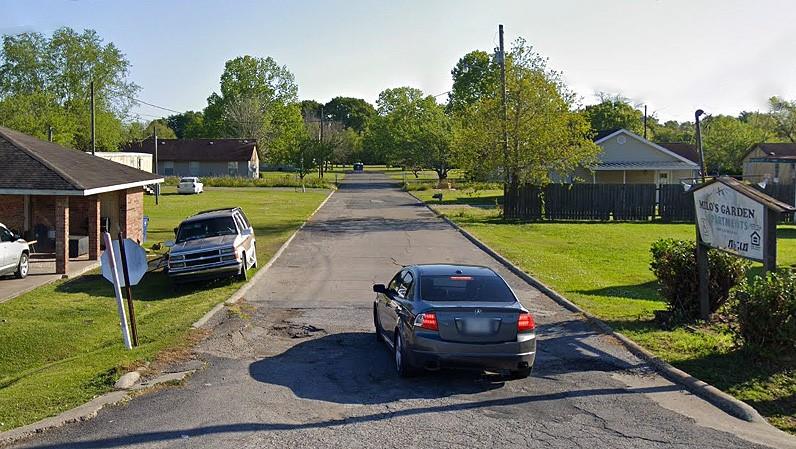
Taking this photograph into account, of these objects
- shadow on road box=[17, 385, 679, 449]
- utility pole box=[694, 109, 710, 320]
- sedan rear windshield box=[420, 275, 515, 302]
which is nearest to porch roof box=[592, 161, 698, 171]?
utility pole box=[694, 109, 710, 320]

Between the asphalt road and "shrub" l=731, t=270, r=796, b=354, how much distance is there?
50.4 inches

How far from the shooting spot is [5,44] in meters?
66.3

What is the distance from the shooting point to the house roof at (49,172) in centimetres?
1947

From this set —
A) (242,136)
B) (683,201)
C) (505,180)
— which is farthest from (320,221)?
(242,136)

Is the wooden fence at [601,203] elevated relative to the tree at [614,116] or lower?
lower

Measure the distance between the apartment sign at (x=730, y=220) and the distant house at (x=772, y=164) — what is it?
91.4 feet

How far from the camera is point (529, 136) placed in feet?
122

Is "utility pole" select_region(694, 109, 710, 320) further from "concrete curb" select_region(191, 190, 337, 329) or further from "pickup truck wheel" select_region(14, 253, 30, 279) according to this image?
"pickup truck wheel" select_region(14, 253, 30, 279)

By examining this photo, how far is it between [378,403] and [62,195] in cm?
1389

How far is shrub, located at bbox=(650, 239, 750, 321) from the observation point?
41.0ft

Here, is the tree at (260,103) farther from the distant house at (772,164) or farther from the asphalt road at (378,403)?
the asphalt road at (378,403)

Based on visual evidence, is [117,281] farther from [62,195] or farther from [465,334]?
[62,195]

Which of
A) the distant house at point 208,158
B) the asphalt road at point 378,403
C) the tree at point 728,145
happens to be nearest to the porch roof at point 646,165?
the tree at point 728,145

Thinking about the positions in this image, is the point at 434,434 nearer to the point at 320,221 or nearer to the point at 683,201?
the point at 320,221
